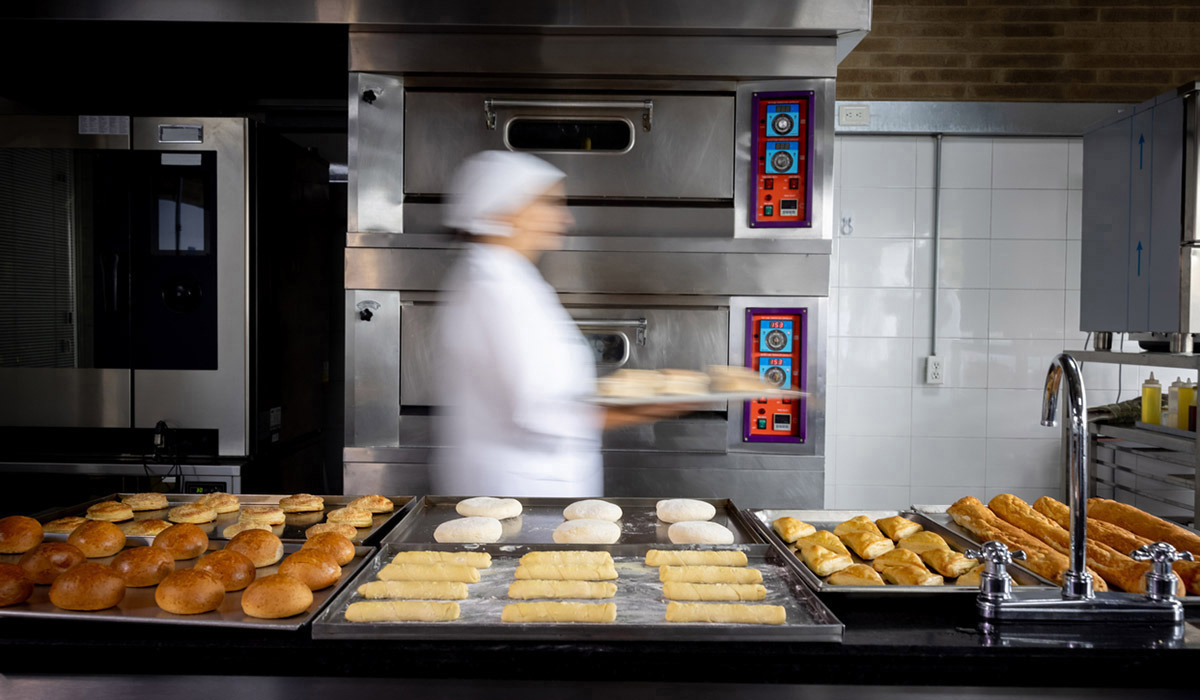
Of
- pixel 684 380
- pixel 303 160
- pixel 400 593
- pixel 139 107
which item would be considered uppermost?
pixel 139 107

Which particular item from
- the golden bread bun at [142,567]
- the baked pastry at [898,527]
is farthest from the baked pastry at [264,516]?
the baked pastry at [898,527]

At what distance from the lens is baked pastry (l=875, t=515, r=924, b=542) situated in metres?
1.70

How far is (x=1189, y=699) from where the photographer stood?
1212 millimetres

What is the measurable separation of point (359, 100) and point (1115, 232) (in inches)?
128

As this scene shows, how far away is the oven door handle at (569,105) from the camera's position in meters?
2.67

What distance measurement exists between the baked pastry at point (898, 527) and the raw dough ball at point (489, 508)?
34.3 inches

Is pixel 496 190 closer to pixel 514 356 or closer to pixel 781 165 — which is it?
pixel 514 356

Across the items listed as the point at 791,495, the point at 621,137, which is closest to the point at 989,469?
the point at 791,495

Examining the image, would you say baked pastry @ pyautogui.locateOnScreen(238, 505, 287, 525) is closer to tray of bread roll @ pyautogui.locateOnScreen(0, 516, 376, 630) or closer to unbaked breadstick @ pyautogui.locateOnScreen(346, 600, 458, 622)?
tray of bread roll @ pyautogui.locateOnScreen(0, 516, 376, 630)

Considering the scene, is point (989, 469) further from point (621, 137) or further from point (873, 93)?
point (621, 137)

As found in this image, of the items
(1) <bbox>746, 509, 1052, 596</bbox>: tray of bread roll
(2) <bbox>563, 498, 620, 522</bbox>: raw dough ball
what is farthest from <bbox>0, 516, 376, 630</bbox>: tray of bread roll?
(1) <bbox>746, 509, 1052, 596</bbox>: tray of bread roll

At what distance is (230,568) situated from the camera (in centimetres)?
135

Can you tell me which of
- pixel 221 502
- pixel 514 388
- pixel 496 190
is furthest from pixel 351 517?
pixel 496 190

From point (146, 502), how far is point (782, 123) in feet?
7.42
